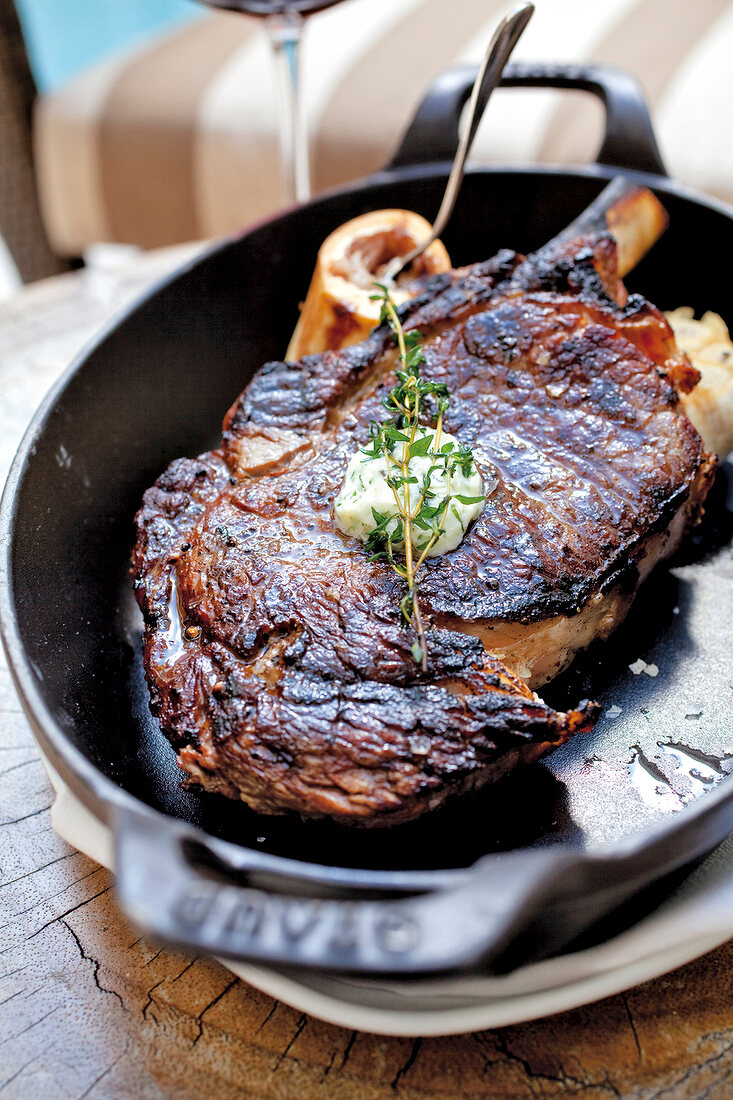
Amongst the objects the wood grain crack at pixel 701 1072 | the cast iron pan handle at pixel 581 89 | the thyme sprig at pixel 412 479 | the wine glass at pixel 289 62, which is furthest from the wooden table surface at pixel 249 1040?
the wine glass at pixel 289 62

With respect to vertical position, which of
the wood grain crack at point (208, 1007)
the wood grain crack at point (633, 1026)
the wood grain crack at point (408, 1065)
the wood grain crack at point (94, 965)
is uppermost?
the wood grain crack at point (633, 1026)

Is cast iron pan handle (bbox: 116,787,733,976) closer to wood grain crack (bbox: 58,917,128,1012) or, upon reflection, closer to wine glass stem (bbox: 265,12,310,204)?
wood grain crack (bbox: 58,917,128,1012)

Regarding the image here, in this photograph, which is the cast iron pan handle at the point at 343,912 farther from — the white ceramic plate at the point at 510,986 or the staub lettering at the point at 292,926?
the white ceramic plate at the point at 510,986

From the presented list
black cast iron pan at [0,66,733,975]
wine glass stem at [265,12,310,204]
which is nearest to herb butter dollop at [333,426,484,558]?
black cast iron pan at [0,66,733,975]

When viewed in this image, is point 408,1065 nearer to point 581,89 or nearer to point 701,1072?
point 701,1072

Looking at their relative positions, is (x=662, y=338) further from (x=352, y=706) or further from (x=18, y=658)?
(x=18, y=658)

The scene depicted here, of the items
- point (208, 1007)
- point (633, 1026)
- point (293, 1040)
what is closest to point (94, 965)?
point (208, 1007)

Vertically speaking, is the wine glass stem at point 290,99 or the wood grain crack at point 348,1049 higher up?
the wine glass stem at point 290,99
